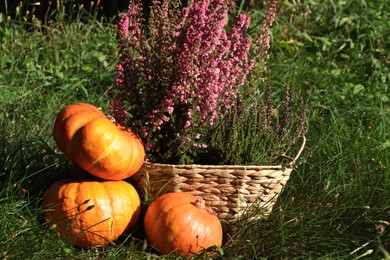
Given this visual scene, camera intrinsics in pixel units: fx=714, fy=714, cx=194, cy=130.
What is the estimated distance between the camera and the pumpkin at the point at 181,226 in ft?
10.2

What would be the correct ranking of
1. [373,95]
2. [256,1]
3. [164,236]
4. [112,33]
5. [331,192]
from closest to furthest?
[164,236] < [331,192] < [373,95] < [112,33] < [256,1]

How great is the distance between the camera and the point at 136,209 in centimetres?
329

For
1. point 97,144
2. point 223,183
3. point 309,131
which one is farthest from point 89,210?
point 309,131

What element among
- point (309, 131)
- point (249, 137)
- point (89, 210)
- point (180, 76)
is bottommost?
point (309, 131)

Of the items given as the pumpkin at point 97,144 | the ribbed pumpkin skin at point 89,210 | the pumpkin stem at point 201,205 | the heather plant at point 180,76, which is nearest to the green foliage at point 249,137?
the heather plant at point 180,76

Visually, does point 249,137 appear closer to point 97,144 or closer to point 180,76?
point 180,76

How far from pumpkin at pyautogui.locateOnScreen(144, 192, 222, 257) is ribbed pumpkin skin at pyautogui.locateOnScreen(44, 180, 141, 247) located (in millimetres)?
135

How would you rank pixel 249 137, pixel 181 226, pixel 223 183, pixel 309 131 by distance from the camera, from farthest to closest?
pixel 309 131
pixel 249 137
pixel 223 183
pixel 181 226

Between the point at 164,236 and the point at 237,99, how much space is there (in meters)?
0.77

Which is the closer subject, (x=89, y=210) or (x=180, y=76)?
(x=89, y=210)

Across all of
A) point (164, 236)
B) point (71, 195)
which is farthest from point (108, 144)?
point (164, 236)

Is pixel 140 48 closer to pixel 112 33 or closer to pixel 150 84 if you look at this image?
pixel 150 84

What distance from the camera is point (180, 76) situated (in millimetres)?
3316

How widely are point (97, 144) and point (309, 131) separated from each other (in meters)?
1.72
